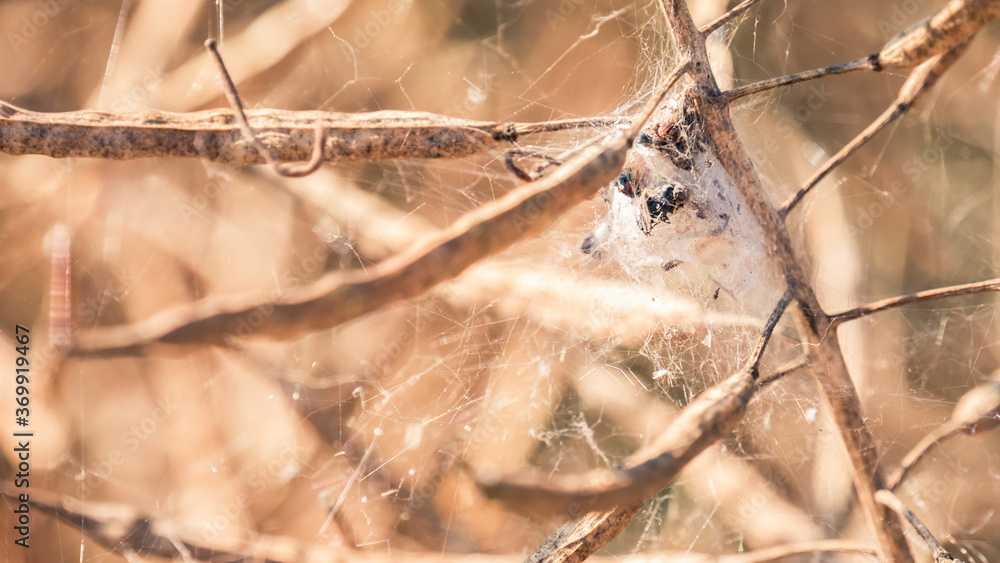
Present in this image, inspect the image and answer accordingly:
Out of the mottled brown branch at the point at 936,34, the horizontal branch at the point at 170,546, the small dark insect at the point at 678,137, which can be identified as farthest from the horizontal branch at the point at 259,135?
the horizontal branch at the point at 170,546

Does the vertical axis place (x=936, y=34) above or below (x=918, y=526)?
above

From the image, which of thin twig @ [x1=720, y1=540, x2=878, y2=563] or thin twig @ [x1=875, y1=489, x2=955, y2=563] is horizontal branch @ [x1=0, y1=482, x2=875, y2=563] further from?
thin twig @ [x1=875, y1=489, x2=955, y2=563]

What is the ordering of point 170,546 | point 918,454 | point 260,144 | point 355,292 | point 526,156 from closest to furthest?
point 355,292, point 260,144, point 526,156, point 918,454, point 170,546

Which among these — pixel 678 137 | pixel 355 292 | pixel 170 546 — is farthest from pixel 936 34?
pixel 170 546

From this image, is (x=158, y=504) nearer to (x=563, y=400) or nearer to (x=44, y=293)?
(x=44, y=293)

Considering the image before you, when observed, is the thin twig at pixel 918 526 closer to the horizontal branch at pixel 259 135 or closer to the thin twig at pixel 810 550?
the thin twig at pixel 810 550

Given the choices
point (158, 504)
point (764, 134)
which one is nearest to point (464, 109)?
point (764, 134)

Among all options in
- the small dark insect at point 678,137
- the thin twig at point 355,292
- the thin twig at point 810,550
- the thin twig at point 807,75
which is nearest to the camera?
the thin twig at point 355,292

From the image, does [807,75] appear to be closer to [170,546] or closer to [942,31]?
[942,31]
